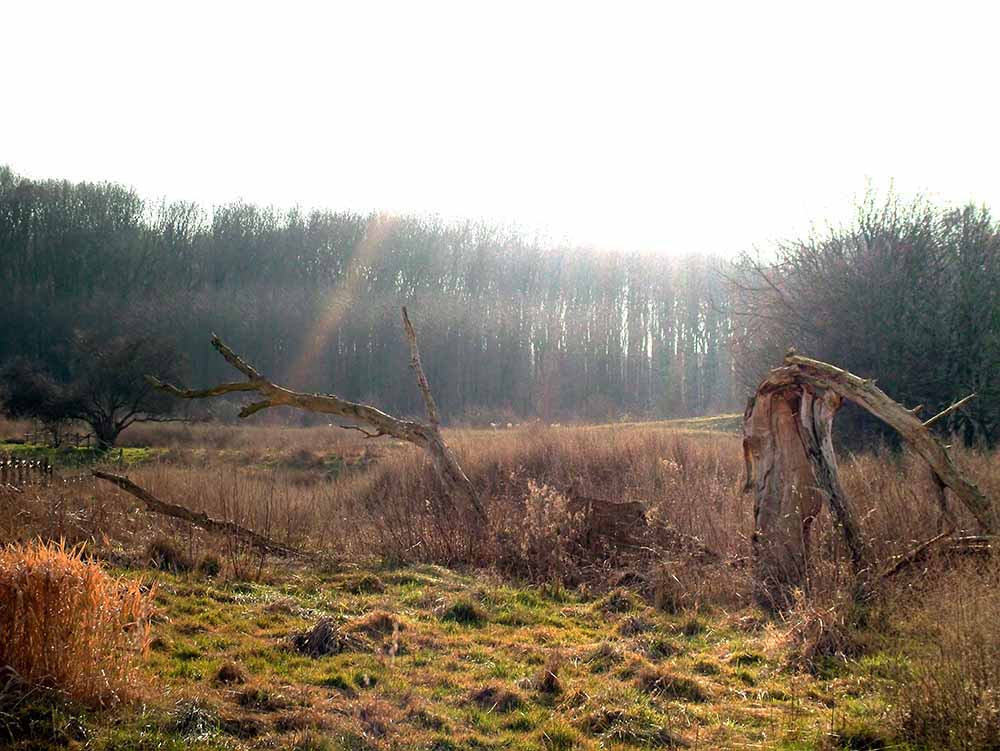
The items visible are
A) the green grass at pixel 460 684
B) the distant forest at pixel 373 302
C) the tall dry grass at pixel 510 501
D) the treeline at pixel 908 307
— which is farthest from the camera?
the distant forest at pixel 373 302

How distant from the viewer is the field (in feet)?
15.5

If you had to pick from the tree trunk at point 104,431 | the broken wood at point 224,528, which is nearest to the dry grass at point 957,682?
the broken wood at point 224,528

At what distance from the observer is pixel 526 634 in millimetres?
7398

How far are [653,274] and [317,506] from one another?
4511 cm

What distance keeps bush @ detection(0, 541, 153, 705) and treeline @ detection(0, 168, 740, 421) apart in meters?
43.5

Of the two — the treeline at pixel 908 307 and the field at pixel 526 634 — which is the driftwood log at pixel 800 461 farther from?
the treeline at pixel 908 307

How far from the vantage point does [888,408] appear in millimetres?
7566

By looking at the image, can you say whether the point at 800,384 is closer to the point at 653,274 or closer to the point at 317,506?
the point at 317,506

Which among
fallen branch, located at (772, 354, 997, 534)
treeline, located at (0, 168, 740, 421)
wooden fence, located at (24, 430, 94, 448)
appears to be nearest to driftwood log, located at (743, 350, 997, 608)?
fallen branch, located at (772, 354, 997, 534)

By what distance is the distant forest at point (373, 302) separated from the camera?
5138cm

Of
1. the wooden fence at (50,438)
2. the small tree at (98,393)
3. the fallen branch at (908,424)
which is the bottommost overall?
the wooden fence at (50,438)

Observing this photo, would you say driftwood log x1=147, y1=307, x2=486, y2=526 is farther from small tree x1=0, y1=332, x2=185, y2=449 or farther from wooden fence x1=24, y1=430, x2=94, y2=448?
wooden fence x1=24, y1=430, x2=94, y2=448

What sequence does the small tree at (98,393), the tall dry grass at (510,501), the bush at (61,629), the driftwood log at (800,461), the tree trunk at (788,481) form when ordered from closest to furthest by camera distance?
the bush at (61,629) < the driftwood log at (800,461) < the tree trunk at (788,481) < the tall dry grass at (510,501) < the small tree at (98,393)

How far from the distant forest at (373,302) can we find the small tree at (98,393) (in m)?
11.7
